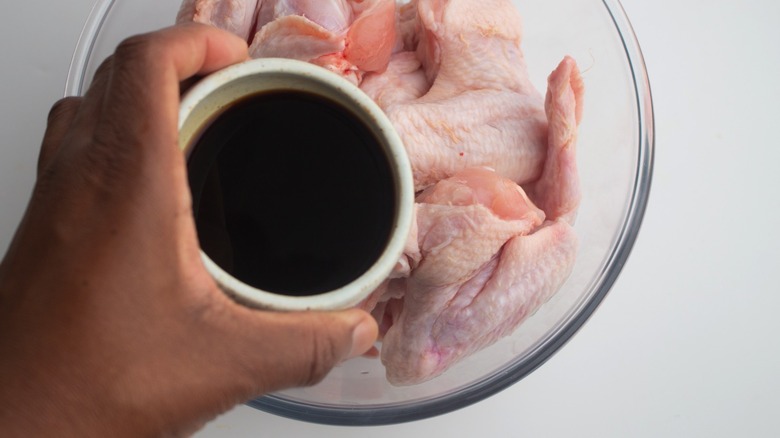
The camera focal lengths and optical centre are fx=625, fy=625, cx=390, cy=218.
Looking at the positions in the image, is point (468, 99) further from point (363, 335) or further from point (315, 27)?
point (363, 335)

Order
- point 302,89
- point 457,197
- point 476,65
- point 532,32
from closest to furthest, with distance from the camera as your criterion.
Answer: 1. point 302,89
2. point 457,197
3. point 476,65
4. point 532,32

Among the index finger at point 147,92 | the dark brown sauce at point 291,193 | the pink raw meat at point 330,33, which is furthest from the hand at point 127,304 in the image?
the pink raw meat at point 330,33

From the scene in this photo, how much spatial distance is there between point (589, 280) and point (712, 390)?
0.44 meters

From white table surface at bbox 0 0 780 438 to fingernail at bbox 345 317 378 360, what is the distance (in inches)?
21.8

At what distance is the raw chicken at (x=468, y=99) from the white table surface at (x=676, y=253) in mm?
439

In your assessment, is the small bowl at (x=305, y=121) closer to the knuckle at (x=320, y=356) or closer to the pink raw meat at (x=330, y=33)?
the knuckle at (x=320, y=356)

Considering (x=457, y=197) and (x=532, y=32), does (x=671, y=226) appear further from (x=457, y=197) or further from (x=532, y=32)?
(x=457, y=197)

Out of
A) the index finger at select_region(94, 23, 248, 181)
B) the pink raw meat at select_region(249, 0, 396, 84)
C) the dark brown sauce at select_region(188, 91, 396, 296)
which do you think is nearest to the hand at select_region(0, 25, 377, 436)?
the index finger at select_region(94, 23, 248, 181)

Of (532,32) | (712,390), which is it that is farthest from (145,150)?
(712,390)

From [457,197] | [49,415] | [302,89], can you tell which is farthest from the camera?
[457,197]

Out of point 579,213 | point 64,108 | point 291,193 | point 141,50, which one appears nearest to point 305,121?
point 291,193

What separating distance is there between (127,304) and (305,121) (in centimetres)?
31

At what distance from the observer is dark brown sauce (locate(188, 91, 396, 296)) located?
76 centimetres

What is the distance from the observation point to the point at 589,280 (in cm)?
113
